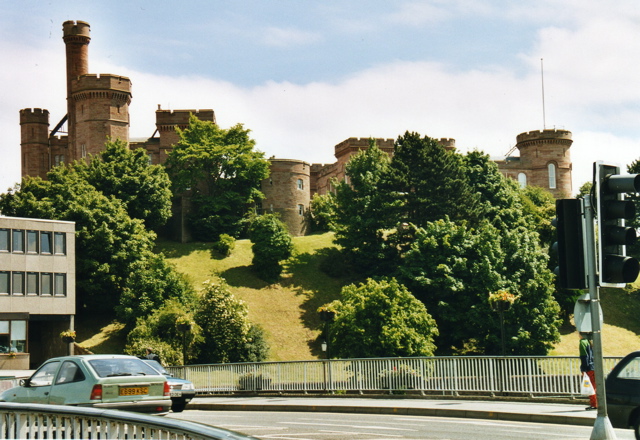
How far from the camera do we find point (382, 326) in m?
53.4

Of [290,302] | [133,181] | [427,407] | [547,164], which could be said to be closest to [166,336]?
[290,302]

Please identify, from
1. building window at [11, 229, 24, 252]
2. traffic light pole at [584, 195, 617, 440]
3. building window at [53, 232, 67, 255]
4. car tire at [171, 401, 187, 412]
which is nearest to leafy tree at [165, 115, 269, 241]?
building window at [53, 232, 67, 255]

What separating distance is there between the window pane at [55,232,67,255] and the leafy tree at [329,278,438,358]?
67.4 ft

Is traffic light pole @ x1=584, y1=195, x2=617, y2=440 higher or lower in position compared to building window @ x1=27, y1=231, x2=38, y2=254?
lower

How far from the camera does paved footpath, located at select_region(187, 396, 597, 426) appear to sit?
17453mm

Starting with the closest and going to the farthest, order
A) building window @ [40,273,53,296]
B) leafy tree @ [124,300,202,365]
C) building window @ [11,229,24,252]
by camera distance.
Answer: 1. leafy tree @ [124,300,202,365]
2. building window @ [11,229,24,252]
3. building window @ [40,273,53,296]

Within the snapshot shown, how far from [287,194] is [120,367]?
260ft

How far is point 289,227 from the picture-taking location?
93.1 meters

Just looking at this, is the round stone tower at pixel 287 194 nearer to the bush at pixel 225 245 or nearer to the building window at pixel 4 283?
the bush at pixel 225 245

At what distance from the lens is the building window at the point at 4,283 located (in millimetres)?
56812

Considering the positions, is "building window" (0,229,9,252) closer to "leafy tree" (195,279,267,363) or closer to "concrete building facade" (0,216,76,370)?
"concrete building facade" (0,216,76,370)

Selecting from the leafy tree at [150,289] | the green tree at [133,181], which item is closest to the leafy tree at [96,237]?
the leafy tree at [150,289]

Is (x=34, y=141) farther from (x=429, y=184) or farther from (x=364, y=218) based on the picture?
(x=429, y=184)

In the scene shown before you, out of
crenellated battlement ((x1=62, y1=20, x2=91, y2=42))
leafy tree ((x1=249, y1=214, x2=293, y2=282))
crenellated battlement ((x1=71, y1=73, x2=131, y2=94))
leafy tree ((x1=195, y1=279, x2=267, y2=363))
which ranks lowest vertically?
leafy tree ((x1=195, y1=279, x2=267, y2=363))
